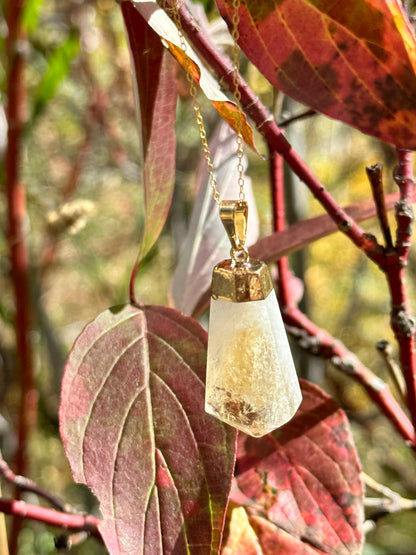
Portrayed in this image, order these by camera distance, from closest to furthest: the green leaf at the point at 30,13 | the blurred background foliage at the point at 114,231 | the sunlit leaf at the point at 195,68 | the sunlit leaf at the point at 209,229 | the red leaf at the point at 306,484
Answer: the sunlit leaf at the point at 195,68, the red leaf at the point at 306,484, the sunlit leaf at the point at 209,229, the green leaf at the point at 30,13, the blurred background foliage at the point at 114,231

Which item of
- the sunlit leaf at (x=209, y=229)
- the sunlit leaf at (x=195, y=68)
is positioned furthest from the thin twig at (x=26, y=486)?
the sunlit leaf at (x=195, y=68)

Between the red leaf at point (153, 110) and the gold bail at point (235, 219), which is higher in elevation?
the red leaf at point (153, 110)

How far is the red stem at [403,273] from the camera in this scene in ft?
0.93

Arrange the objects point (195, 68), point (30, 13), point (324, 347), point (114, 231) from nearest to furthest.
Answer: point (195, 68), point (324, 347), point (30, 13), point (114, 231)

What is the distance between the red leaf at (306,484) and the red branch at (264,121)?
0.11m

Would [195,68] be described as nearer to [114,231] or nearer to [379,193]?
[379,193]

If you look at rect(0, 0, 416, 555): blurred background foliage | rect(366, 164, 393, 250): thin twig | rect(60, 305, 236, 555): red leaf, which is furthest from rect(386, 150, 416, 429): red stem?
rect(0, 0, 416, 555): blurred background foliage

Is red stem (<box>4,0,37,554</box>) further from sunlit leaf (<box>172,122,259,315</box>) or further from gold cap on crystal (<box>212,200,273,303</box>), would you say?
gold cap on crystal (<box>212,200,273,303</box>)

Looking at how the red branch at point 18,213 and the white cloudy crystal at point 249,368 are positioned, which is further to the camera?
the red branch at point 18,213

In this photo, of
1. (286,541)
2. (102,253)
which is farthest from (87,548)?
(102,253)

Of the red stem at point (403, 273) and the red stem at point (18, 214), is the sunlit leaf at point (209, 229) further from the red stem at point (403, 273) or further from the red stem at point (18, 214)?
the red stem at point (18, 214)

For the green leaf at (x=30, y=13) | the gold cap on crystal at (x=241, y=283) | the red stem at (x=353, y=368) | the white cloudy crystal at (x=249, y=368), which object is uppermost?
the green leaf at (x=30, y=13)

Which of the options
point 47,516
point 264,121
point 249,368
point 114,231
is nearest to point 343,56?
point 264,121

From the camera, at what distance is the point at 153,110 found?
0.28m
